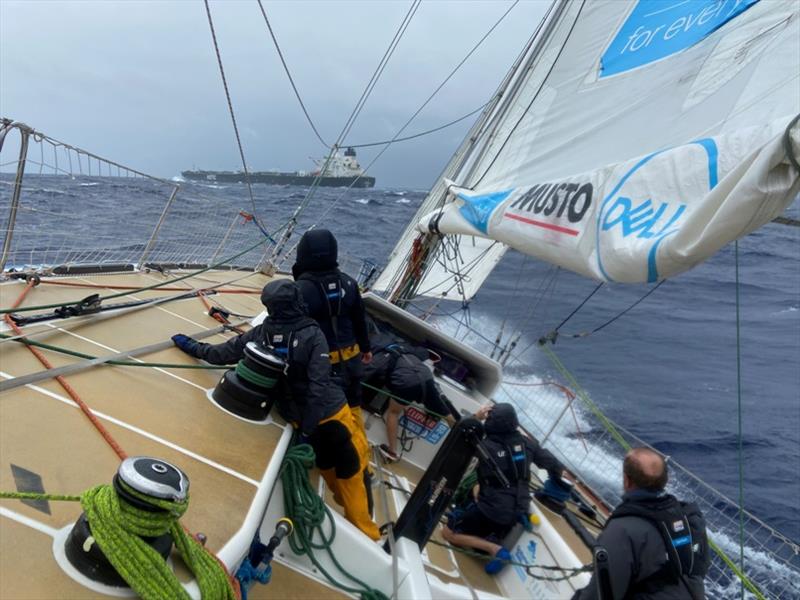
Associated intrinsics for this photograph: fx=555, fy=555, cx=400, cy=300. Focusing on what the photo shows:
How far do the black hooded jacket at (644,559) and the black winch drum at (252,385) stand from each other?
64.7 inches

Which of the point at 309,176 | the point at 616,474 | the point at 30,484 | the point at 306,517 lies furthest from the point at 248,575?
the point at 309,176

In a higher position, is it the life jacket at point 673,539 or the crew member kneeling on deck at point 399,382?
the life jacket at point 673,539

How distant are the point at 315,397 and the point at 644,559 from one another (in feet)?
5.24

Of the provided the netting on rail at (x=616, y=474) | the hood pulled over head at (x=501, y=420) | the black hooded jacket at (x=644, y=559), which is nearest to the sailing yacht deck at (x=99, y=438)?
the hood pulled over head at (x=501, y=420)

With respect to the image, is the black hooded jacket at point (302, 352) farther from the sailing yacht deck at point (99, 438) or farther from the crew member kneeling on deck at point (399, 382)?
the crew member kneeling on deck at point (399, 382)

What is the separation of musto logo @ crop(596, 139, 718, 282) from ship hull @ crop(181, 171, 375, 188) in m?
69.5

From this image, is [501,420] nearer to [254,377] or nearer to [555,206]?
[555,206]

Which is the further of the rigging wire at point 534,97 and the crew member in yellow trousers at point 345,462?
the rigging wire at point 534,97

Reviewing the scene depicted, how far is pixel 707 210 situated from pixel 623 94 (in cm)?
214

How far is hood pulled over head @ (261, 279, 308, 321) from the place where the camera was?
2.76 metres

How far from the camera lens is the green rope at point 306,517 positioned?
8.07 feet

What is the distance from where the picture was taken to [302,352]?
2.76 meters

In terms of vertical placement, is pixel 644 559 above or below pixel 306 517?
above

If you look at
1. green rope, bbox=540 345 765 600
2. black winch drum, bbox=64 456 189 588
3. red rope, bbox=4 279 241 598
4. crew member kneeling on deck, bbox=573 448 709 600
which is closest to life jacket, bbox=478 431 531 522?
green rope, bbox=540 345 765 600
